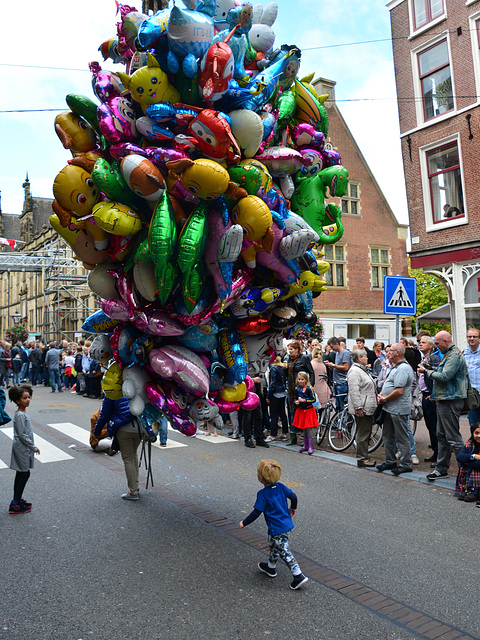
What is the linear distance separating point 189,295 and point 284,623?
234 centimetres

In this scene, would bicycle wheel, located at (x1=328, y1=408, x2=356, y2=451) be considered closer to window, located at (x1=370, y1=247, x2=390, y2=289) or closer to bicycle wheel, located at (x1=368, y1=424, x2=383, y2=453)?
bicycle wheel, located at (x1=368, y1=424, x2=383, y2=453)

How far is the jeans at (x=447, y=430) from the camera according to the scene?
705 cm

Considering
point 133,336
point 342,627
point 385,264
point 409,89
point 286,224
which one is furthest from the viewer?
point 385,264

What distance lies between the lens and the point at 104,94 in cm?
380

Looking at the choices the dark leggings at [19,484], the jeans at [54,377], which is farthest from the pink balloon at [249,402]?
the jeans at [54,377]

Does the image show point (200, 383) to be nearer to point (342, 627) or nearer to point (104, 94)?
point (342, 627)

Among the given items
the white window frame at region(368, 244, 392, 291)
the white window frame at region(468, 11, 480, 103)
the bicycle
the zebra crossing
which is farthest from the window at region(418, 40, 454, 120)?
the zebra crossing

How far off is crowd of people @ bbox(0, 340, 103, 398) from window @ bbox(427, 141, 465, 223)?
12.0 meters

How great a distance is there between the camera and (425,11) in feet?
56.6

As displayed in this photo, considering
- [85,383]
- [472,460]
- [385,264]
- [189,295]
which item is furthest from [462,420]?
[385,264]

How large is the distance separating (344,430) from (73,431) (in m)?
5.87

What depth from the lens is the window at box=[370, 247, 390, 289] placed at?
27.2 m

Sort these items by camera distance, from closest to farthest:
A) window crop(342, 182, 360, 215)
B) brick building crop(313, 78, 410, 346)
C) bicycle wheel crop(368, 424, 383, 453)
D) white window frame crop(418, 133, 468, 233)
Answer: bicycle wheel crop(368, 424, 383, 453), white window frame crop(418, 133, 468, 233), brick building crop(313, 78, 410, 346), window crop(342, 182, 360, 215)

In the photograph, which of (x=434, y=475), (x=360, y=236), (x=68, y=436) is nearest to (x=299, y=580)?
(x=434, y=475)
